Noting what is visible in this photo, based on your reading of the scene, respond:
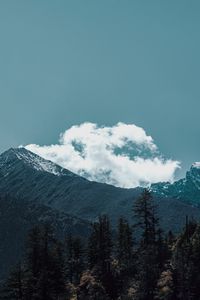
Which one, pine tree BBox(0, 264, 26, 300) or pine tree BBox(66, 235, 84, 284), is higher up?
pine tree BBox(66, 235, 84, 284)

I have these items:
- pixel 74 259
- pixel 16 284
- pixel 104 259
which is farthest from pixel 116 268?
pixel 16 284

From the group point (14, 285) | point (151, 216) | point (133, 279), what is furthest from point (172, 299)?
point (14, 285)

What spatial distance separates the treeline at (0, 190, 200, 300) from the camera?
86.0m

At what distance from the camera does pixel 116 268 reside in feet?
347

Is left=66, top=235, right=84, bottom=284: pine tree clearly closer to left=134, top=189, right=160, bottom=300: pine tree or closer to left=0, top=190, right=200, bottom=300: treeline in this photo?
left=0, top=190, right=200, bottom=300: treeline

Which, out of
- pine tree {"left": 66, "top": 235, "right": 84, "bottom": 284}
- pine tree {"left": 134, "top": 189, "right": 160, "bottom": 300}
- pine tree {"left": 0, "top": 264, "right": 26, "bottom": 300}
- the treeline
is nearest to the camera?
pine tree {"left": 0, "top": 264, "right": 26, "bottom": 300}

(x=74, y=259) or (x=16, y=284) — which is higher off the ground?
(x=74, y=259)

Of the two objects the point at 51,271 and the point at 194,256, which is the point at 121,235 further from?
the point at 51,271

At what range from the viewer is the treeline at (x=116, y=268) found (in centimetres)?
8600

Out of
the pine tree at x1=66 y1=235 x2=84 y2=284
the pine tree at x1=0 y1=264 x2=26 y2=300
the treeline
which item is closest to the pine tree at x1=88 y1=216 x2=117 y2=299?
the treeline

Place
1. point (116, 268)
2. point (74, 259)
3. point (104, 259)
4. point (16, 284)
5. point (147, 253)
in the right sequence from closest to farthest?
point (16, 284) < point (147, 253) < point (104, 259) < point (116, 268) < point (74, 259)

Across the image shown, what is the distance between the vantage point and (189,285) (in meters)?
91.7

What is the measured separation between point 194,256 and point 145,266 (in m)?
8.07

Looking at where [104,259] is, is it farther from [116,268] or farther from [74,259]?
[74,259]
